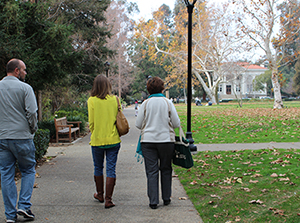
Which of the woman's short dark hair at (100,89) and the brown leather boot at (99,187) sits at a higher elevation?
the woman's short dark hair at (100,89)

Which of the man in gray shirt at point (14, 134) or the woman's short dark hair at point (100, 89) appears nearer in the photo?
the man in gray shirt at point (14, 134)

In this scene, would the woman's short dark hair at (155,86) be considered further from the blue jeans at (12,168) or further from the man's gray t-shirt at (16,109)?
the blue jeans at (12,168)

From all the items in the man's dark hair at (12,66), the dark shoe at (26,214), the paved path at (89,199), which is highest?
the man's dark hair at (12,66)

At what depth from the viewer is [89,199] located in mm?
4875

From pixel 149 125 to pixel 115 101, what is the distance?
0.63 m

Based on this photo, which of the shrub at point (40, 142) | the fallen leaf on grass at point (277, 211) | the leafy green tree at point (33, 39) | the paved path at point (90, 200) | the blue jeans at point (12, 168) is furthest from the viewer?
the leafy green tree at point (33, 39)

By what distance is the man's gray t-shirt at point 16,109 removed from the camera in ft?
12.7

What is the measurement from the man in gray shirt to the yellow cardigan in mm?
836

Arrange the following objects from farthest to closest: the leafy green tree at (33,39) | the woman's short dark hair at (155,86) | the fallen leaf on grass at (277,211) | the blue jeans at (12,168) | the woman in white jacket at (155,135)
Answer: the leafy green tree at (33,39), the woman's short dark hair at (155,86), the woman in white jacket at (155,135), the fallen leaf on grass at (277,211), the blue jeans at (12,168)

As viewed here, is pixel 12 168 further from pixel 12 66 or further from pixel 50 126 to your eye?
pixel 50 126

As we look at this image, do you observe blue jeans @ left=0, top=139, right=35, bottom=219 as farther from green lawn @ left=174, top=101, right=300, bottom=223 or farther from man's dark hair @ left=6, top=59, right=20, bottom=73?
green lawn @ left=174, top=101, right=300, bottom=223

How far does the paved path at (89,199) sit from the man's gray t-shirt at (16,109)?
1.21m

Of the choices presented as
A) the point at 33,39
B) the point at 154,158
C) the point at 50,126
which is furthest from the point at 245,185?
the point at 50,126

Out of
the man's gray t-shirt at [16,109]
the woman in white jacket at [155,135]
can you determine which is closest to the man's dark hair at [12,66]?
the man's gray t-shirt at [16,109]
